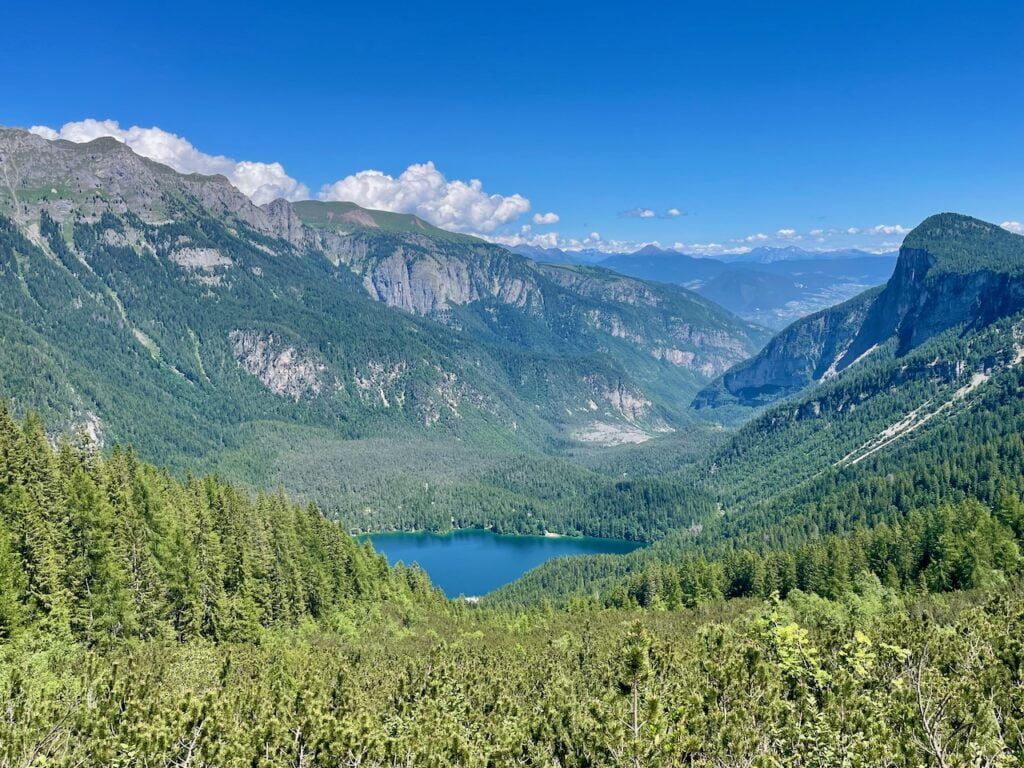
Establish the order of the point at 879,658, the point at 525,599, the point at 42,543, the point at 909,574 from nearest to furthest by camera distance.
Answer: the point at 879,658
the point at 42,543
the point at 909,574
the point at 525,599

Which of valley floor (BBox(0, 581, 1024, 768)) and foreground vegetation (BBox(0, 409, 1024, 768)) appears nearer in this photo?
valley floor (BBox(0, 581, 1024, 768))

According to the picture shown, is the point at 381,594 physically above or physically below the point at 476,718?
below

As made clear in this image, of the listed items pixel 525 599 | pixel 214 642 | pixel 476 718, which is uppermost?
pixel 476 718

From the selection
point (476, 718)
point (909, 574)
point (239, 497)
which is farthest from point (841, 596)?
point (239, 497)

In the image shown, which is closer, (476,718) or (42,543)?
(476,718)

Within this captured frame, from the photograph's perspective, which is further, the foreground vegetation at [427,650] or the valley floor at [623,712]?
the foreground vegetation at [427,650]

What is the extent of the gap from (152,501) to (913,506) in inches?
7400

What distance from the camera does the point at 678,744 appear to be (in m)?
24.7

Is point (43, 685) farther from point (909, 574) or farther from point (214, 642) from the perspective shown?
point (909, 574)

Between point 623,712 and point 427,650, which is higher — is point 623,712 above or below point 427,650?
above

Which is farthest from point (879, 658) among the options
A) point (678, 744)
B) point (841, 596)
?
point (841, 596)

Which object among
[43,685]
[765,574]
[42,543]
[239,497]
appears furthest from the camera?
[765,574]

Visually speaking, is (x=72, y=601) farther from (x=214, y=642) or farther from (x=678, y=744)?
(x=678, y=744)

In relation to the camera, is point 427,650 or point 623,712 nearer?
point 623,712
